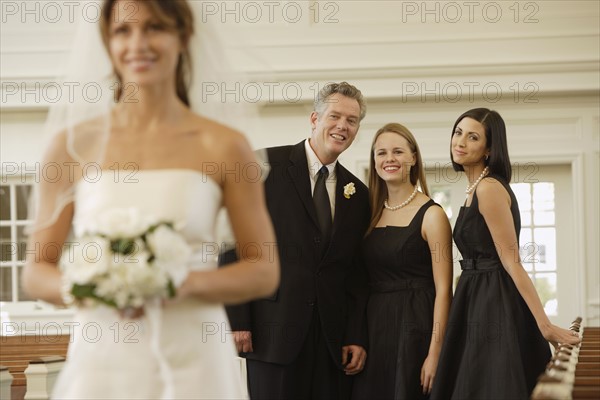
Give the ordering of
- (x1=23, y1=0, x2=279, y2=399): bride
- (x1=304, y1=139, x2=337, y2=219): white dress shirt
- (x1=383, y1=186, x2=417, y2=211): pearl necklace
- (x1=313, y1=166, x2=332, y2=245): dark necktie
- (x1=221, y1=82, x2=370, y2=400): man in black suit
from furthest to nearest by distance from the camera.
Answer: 1. (x1=383, y1=186, x2=417, y2=211): pearl necklace
2. (x1=304, y1=139, x2=337, y2=219): white dress shirt
3. (x1=313, y1=166, x2=332, y2=245): dark necktie
4. (x1=221, y1=82, x2=370, y2=400): man in black suit
5. (x1=23, y1=0, x2=279, y2=399): bride

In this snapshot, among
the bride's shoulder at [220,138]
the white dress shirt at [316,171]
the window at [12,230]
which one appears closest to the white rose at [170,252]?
the bride's shoulder at [220,138]

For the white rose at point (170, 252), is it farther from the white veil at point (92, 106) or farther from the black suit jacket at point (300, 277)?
the black suit jacket at point (300, 277)

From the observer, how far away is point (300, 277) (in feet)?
15.9

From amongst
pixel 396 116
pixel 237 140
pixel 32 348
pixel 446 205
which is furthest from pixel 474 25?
pixel 237 140

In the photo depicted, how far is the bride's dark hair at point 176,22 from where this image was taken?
8.36 feet

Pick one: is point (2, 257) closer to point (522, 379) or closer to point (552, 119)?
point (552, 119)

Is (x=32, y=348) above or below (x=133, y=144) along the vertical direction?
below

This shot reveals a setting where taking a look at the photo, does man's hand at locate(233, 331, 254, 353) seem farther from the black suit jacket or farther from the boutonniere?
the boutonniere

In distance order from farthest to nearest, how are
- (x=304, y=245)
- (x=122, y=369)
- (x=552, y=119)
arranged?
1. (x=552, y=119)
2. (x=304, y=245)
3. (x=122, y=369)

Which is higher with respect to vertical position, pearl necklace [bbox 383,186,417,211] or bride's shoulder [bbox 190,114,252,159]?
bride's shoulder [bbox 190,114,252,159]

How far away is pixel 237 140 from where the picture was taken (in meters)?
2.67

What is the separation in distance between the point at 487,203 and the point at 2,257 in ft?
22.5

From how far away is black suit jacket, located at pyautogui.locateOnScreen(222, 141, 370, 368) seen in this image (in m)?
4.80

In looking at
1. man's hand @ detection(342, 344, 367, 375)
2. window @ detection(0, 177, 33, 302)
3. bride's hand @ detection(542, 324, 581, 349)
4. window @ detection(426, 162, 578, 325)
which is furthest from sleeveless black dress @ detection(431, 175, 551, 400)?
window @ detection(0, 177, 33, 302)
